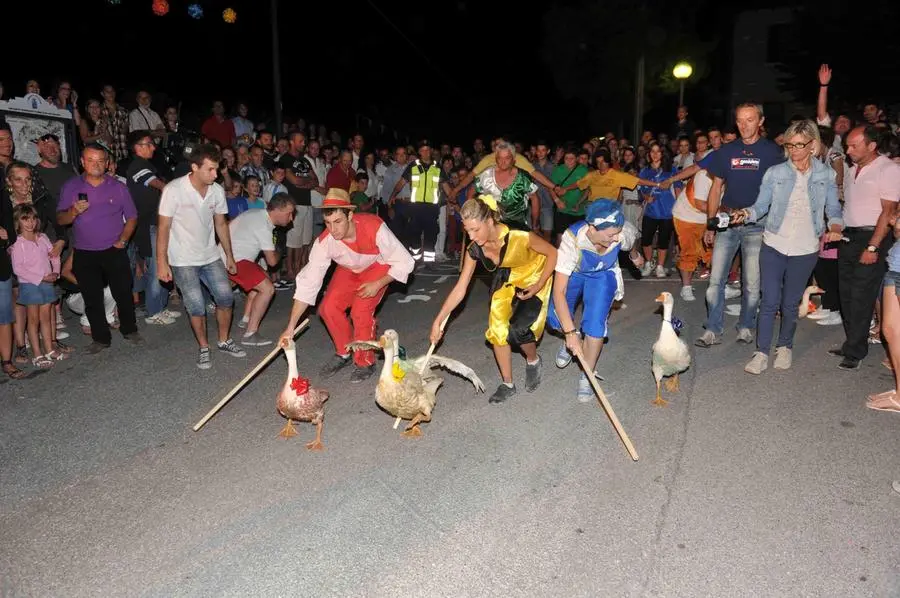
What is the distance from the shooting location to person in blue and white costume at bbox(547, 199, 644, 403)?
196 inches

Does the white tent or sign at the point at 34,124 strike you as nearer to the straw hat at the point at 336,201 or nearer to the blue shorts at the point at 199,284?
the blue shorts at the point at 199,284

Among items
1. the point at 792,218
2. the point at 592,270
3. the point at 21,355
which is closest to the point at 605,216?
→ the point at 592,270

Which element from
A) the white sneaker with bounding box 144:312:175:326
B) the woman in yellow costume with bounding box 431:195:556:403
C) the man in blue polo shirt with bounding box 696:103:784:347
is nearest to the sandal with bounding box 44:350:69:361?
the white sneaker with bounding box 144:312:175:326

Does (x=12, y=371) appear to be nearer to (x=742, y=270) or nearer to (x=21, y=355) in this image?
(x=21, y=355)

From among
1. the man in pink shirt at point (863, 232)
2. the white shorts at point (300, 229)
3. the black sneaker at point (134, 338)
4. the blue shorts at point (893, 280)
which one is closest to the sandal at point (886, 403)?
the blue shorts at point (893, 280)

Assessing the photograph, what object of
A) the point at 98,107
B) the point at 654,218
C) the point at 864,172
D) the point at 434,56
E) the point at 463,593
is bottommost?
the point at 463,593

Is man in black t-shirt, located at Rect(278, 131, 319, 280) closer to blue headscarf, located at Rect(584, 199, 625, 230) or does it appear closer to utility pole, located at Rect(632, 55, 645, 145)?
blue headscarf, located at Rect(584, 199, 625, 230)

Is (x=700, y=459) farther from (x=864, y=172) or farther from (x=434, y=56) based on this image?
(x=434, y=56)

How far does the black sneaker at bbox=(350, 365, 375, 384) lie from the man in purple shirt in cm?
258

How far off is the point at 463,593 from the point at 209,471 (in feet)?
6.65

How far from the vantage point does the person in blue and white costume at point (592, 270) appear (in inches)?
196

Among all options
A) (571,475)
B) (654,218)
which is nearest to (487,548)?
(571,475)

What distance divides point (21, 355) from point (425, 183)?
6.84 meters

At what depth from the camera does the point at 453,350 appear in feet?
23.0
